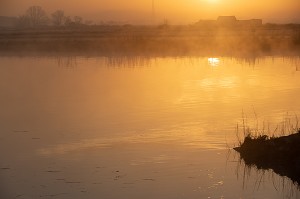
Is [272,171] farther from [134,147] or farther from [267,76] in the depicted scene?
[267,76]

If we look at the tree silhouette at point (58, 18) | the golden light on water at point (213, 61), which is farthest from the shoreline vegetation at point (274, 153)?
the tree silhouette at point (58, 18)

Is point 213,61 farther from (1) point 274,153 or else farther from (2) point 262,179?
(2) point 262,179

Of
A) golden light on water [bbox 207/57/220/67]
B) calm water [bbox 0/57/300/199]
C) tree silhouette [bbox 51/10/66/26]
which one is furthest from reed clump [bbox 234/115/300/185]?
tree silhouette [bbox 51/10/66/26]

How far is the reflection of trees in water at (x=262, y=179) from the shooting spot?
628 centimetres

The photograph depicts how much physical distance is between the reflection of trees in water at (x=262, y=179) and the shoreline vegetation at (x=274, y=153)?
6cm

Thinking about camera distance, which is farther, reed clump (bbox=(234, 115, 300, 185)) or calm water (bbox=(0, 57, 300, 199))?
reed clump (bbox=(234, 115, 300, 185))

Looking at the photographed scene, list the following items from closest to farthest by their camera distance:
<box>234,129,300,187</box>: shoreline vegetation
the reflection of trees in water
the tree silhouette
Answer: the reflection of trees in water, <box>234,129,300,187</box>: shoreline vegetation, the tree silhouette

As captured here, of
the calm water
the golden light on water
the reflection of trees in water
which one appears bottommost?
the reflection of trees in water

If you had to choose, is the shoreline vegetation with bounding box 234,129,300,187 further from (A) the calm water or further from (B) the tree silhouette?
(B) the tree silhouette

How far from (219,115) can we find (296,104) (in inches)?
70.9

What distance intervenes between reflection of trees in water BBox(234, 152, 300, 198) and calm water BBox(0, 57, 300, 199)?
12 millimetres

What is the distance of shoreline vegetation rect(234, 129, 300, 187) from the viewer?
6874 millimetres

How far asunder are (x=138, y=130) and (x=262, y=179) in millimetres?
2705

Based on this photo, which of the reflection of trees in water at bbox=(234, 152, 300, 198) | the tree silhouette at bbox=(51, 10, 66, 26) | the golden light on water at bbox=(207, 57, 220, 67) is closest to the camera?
the reflection of trees in water at bbox=(234, 152, 300, 198)
